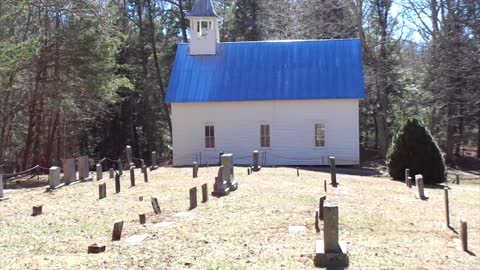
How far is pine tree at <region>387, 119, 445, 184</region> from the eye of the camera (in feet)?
69.2

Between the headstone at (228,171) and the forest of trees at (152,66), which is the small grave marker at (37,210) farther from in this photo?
the forest of trees at (152,66)

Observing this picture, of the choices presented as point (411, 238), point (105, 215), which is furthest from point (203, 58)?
point (411, 238)

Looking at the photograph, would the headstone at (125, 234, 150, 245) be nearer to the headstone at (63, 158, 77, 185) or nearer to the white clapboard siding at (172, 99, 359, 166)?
the headstone at (63, 158, 77, 185)

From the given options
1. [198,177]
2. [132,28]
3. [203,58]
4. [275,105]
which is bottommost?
[198,177]

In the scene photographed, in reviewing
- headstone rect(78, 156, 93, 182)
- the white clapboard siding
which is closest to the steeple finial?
the white clapboard siding

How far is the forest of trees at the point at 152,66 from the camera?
27.0 meters

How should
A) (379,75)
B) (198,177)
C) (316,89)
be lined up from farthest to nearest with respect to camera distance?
1. (379,75)
2. (316,89)
3. (198,177)

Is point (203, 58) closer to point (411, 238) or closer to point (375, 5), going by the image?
point (375, 5)

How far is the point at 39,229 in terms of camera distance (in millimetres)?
11867

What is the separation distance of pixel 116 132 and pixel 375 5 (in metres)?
22.2

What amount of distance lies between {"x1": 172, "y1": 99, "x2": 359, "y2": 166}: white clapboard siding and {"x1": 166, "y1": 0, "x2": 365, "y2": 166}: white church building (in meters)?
0.05

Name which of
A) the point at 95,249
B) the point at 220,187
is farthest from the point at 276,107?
the point at 95,249

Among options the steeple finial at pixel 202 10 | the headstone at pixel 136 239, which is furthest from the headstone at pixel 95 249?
the steeple finial at pixel 202 10

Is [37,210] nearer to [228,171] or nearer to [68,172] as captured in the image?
[228,171]
